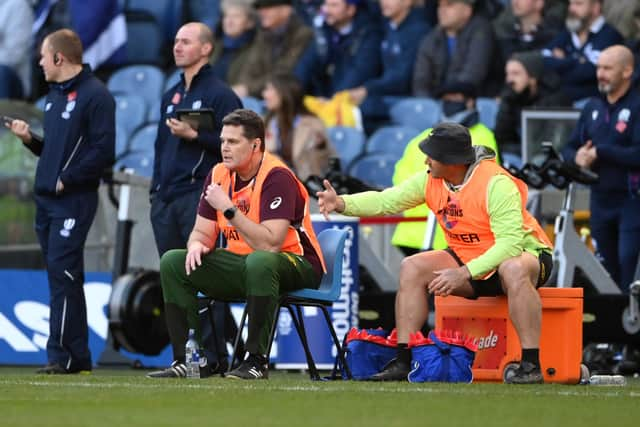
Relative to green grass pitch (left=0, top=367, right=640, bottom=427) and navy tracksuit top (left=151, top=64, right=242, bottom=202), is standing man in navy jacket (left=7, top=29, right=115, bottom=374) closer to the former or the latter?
navy tracksuit top (left=151, top=64, right=242, bottom=202)

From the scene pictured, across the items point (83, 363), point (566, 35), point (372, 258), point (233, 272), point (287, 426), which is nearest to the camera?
point (287, 426)

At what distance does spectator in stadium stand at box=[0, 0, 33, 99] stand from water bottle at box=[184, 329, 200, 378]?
975cm

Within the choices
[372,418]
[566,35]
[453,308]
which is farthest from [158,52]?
[372,418]

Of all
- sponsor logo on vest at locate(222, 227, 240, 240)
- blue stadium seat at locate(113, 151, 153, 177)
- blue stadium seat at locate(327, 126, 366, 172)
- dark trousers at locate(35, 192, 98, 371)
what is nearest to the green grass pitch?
sponsor logo on vest at locate(222, 227, 240, 240)

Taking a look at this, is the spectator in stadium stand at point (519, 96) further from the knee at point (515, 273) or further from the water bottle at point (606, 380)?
the knee at point (515, 273)

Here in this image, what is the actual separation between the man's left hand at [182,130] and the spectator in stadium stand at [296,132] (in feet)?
12.7

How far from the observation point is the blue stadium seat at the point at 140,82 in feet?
62.4

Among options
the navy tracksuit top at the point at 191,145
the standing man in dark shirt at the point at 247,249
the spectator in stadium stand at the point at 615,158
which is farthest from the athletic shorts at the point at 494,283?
the spectator in stadium stand at the point at 615,158

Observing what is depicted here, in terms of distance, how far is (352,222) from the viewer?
12.8 metres

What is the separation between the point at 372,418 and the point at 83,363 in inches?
172

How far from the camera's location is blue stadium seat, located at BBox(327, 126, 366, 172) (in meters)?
16.5

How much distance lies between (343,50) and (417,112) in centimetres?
154

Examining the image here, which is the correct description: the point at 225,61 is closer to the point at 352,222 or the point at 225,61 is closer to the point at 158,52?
the point at 158,52

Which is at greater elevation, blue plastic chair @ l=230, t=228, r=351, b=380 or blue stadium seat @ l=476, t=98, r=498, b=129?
blue stadium seat @ l=476, t=98, r=498, b=129
